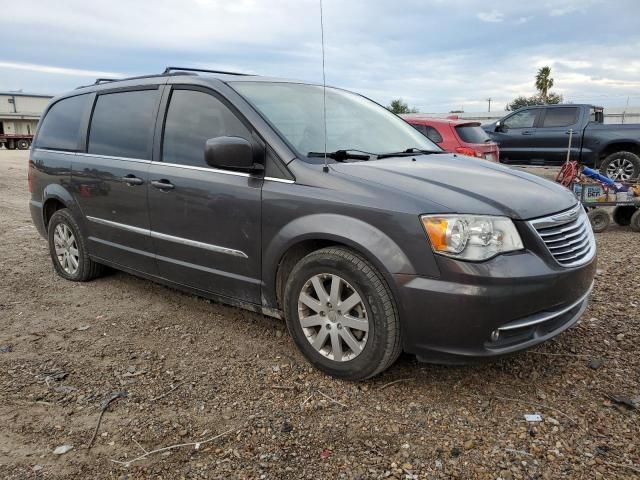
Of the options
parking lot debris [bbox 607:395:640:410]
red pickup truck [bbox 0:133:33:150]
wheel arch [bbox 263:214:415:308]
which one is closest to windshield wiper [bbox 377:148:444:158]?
wheel arch [bbox 263:214:415:308]

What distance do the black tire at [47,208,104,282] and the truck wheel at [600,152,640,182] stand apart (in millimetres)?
10174

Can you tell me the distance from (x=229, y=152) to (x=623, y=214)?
6901mm

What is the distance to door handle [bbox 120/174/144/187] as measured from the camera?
400 cm

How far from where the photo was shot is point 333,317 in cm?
301

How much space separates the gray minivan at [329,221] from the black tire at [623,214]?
199 inches

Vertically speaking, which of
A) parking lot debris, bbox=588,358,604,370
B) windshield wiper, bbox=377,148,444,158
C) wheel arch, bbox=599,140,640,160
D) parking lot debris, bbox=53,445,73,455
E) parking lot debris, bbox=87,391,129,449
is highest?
windshield wiper, bbox=377,148,444,158

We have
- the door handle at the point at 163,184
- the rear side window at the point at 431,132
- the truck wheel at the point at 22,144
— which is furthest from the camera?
the truck wheel at the point at 22,144

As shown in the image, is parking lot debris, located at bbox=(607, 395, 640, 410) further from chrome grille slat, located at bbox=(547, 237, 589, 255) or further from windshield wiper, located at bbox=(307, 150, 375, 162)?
windshield wiper, located at bbox=(307, 150, 375, 162)

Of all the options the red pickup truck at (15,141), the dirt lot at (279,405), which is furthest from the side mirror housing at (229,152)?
the red pickup truck at (15,141)

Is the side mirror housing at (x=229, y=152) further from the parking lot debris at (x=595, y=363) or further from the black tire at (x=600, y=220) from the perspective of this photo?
the black tire at (x=600, y=220)

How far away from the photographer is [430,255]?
104 inches

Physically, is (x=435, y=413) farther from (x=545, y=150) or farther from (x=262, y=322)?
(x=545, y=150)

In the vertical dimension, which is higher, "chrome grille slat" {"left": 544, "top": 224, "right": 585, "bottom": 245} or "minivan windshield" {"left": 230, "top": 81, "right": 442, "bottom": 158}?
"minivan windshield" {"left": 230, "top": 81, "right": 442, "bottom": 158}

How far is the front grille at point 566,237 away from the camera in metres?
2.81
